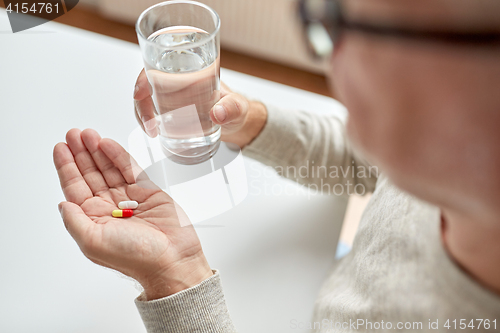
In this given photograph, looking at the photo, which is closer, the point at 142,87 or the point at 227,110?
the point at 227,110

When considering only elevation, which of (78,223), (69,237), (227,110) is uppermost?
(227,110)

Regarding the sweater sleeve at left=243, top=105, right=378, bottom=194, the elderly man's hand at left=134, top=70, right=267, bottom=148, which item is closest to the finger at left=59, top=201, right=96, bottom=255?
the elderly man's hand at left=134, top=70, right=267, bottom=148

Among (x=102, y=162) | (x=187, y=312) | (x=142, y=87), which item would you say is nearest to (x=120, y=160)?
(x=102, y=162)

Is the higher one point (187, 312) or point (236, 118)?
point (236, 118)

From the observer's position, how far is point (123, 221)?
24.9 inches

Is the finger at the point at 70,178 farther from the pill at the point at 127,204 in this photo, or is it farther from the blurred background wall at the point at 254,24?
the blurred background wall at the point at 254,24

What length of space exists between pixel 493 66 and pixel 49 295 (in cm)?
68

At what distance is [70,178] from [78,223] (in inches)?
4.3

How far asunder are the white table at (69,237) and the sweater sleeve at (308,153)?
39 mm

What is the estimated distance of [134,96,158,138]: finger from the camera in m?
0.79

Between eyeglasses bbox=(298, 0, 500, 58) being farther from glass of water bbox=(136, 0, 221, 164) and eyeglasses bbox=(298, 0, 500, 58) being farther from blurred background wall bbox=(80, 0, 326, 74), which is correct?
blurred background wall bbox=(80, 0, 326, 74)

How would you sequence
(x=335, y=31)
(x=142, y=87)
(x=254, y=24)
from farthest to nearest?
(x=254, y=24) < (x=142, y=87) < (x=335, y=31)

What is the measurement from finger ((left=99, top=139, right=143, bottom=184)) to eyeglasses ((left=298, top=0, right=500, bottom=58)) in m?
0.45

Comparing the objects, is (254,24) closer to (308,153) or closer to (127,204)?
(308,153)
